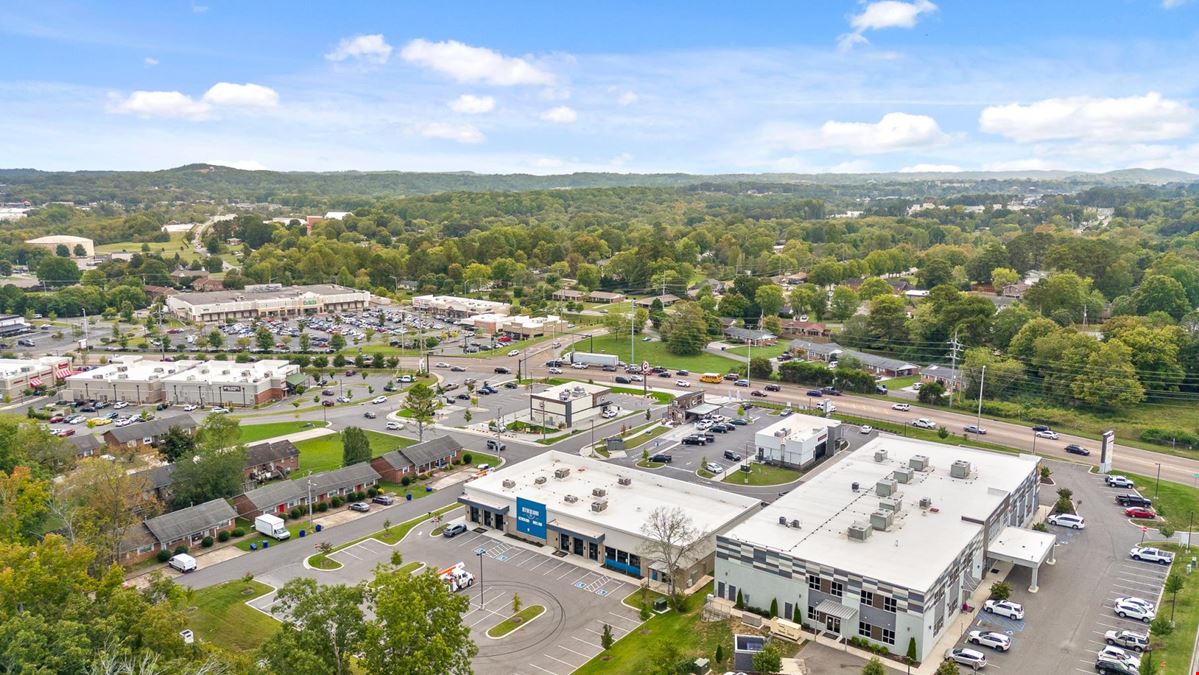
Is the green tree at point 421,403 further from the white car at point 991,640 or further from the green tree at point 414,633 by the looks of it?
the white car at point 991,640

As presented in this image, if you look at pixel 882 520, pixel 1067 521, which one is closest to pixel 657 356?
pixel 1067 521

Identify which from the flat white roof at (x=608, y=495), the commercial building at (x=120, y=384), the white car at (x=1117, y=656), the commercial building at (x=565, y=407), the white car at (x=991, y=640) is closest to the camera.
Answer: the white car at (x=1117, y=656)

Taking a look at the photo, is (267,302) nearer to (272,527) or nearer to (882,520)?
(272,527)

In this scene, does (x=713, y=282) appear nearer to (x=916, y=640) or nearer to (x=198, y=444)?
(x=198, y=444)

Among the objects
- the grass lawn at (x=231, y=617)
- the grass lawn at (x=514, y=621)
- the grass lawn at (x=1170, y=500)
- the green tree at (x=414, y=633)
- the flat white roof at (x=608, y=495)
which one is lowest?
the grass lawn at (x=1170, y=500)

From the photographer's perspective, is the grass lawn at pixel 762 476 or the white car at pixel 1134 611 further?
the grass lawn at pixel 762 476

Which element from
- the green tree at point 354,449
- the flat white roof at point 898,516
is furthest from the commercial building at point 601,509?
the green tree at point 354,449

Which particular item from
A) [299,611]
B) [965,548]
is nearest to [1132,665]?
[965,548]
